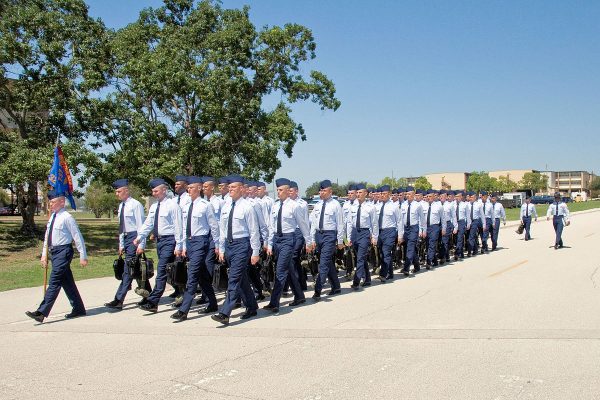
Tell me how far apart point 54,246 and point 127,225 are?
1240 millimetres

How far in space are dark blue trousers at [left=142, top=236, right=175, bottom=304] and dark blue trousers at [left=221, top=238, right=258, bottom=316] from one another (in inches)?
46.6

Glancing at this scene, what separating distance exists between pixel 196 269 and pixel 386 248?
5.07 metres

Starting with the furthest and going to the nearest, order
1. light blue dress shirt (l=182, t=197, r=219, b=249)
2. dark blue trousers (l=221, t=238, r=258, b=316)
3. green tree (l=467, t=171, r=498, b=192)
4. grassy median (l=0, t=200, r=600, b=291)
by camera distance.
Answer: green tree (l=467, t=171, r=498, b=192) → grassy median (l=0, t=200, r=600, b=291) → light blue dress shirt (l=182, t=197, r=219, b=249) → dark blue trousers (l=221, t=238, r=258, b=316)

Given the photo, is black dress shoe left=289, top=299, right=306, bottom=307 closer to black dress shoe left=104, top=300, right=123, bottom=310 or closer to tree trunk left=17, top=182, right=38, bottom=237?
black dress shoe left=104, top=300, right=123, bottom=310

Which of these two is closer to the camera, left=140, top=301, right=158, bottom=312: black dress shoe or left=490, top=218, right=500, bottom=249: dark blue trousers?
left=140, top=301, right=158, bottom=312: black dress shoe

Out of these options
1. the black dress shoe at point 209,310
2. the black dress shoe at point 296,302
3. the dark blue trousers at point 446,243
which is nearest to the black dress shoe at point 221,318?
the black dress shoe at point 209,310

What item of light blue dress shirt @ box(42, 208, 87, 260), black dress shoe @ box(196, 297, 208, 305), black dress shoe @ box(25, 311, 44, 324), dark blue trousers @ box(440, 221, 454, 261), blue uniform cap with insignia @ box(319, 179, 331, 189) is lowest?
black dress shoe @ box(196, 297, 208, 305)

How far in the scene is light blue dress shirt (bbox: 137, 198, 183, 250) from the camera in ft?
28.8

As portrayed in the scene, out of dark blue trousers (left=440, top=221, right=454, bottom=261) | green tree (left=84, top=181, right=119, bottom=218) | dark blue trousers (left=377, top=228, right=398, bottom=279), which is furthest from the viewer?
green tree (left=84, top=181, right=119, bottom=218)

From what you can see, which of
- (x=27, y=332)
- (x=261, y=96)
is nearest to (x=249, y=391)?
(x=27, y=332)

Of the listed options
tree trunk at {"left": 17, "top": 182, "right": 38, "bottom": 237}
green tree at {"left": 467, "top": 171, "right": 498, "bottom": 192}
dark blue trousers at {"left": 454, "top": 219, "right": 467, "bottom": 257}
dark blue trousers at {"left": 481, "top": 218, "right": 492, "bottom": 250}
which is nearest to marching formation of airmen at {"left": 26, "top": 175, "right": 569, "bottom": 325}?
dark blue trousers at {"left": 454, "top": 219, "right": 467, "bottom": 257}

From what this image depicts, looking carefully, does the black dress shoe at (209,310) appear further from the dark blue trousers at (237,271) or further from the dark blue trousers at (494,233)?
the dark blue trousers at (494,233)

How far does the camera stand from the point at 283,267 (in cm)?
870

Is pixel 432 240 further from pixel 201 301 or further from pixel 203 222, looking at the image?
pixel 203 222
